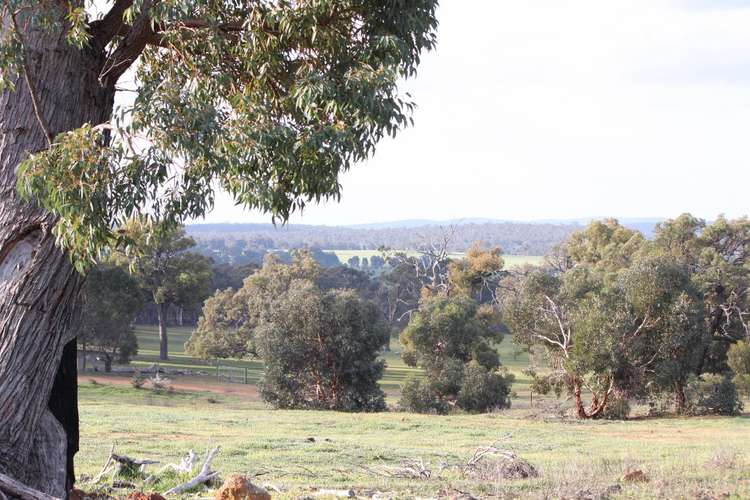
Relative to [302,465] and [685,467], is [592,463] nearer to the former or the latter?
[685,467]

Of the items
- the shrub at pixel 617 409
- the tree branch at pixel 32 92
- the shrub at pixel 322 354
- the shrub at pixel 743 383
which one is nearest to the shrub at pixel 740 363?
the shrub at pixel 743 383

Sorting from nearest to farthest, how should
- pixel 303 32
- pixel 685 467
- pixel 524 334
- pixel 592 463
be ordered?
pixel 303 32, pixel 685 467, pixel 592 463, pixel 524 334

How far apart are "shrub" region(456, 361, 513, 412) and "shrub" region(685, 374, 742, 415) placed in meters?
8.04

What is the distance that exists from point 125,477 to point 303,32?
6.56 m

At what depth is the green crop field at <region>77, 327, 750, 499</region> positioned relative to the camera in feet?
38.1

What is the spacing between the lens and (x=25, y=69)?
28.7ft

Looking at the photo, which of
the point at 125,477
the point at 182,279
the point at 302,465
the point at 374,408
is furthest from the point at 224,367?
the point at 125,477

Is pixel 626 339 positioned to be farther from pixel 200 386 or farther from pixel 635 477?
pixel 200 386

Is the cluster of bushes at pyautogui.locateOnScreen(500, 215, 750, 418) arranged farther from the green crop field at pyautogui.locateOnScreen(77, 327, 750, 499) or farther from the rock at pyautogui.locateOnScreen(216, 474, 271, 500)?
the rock at pyautogui.locateOnScreen(216, 474, 271, 500)

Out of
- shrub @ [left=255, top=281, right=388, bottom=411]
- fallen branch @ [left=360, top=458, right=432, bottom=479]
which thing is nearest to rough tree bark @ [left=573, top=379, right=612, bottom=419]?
shrub @ [left=255, top=281, right=388, bottom=411]

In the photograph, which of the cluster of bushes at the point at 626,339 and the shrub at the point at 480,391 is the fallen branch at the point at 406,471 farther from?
the shrub at the point at 480,391

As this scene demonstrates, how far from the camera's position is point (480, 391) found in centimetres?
3847

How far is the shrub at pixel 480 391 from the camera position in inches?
1517

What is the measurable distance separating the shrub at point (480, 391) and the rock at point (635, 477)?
26.2 metres
